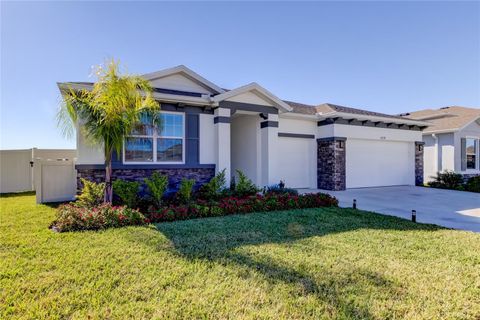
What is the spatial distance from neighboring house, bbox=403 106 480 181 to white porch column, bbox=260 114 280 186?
12793 millimetres

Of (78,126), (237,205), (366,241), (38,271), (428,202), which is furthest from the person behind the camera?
(428,202)

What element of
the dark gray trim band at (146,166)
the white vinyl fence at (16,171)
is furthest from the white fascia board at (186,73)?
the white vinyl fence at (16,171)

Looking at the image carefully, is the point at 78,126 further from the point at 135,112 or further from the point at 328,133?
the point at 328,133

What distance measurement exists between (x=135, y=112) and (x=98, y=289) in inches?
209

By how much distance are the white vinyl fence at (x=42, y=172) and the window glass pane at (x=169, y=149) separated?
3.48m

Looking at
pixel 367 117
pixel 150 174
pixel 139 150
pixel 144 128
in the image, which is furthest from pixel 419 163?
pixel 139 150

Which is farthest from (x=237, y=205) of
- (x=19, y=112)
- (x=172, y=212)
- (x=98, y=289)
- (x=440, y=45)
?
(x=440, y=45)

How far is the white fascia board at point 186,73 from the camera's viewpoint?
31.5 feet

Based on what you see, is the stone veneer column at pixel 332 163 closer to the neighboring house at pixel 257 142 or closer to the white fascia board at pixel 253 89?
the neighboring house at pixel 257 142

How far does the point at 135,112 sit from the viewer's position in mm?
7480

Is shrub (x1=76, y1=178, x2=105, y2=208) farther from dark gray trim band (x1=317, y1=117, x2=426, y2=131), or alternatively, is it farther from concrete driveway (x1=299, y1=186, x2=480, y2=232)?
dark gray trim band (x1=317, y1=117, x2=426, y2=131)

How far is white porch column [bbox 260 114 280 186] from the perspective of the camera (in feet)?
37.4

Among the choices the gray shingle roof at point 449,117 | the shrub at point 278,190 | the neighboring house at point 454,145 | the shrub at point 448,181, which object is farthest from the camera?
the gray shingle roof at point 449,117

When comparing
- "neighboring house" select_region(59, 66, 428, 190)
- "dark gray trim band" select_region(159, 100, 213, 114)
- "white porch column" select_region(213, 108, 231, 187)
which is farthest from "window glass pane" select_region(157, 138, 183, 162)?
"white porch column" select_region(213, 108, 231, 187)
